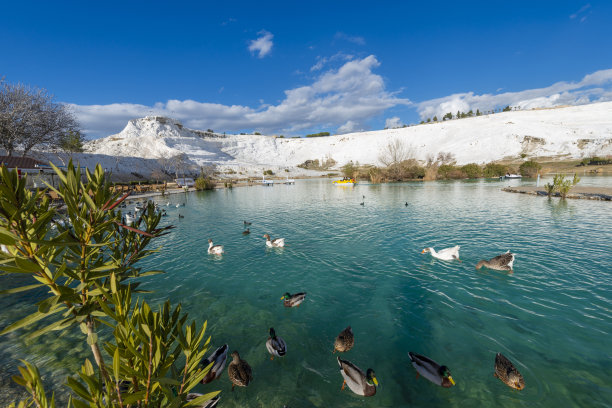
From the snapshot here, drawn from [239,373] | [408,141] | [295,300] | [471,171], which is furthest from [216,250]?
[408,141]

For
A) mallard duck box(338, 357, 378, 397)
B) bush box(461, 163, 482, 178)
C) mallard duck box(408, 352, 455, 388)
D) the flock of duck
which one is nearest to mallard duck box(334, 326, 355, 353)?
the flock of duck

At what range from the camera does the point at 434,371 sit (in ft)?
17.0

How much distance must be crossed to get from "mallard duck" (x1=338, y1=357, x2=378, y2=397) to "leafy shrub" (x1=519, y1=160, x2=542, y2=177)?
270 ft

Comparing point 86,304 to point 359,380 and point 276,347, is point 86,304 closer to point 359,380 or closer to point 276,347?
point 276,347

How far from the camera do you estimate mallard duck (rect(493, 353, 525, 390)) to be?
5.07 meters

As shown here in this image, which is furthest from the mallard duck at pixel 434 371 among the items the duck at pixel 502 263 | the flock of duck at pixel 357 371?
the duck at pixel 502 263

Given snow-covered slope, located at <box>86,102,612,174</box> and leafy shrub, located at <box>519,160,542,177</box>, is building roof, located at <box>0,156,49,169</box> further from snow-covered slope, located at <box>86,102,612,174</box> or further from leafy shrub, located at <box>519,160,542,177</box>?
leafy shrub, located at <box>519,160,542,177</box>

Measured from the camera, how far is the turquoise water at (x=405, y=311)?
5.23 meters

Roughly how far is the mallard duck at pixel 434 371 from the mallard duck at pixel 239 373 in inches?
147

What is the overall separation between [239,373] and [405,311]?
5312 mm

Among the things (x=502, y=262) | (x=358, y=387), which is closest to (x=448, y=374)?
(x=358, y=387)

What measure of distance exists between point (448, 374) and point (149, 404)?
5531mm

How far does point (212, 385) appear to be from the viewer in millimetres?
5418

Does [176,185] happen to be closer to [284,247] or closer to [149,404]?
[284,247]
